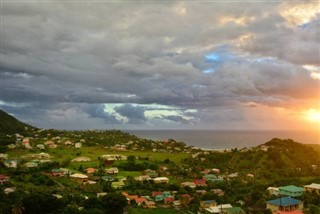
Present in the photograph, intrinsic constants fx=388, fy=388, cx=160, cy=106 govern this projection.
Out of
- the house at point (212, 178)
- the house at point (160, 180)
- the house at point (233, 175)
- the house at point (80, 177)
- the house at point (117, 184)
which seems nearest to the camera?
the house at point (117, 184)

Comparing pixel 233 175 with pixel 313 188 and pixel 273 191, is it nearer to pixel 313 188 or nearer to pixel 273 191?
pixel 273 191

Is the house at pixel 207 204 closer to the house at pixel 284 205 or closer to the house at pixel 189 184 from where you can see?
the house at pixel 284 205

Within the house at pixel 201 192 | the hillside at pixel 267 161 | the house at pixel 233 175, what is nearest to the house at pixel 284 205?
the house at pixel 201 192

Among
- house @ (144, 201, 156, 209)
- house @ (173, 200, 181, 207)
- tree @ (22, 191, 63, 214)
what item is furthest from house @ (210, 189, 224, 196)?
tree @ (22, 191, 63, 214)

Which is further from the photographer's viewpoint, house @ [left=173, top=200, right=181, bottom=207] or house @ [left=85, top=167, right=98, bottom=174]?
house @ [left=85, top=167, right=98, bottom=174]

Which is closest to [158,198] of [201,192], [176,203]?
[176,203]

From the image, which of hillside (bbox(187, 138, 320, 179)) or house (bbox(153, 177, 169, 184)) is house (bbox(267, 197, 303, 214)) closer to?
house (bbox(153, 177, 169, 184))
